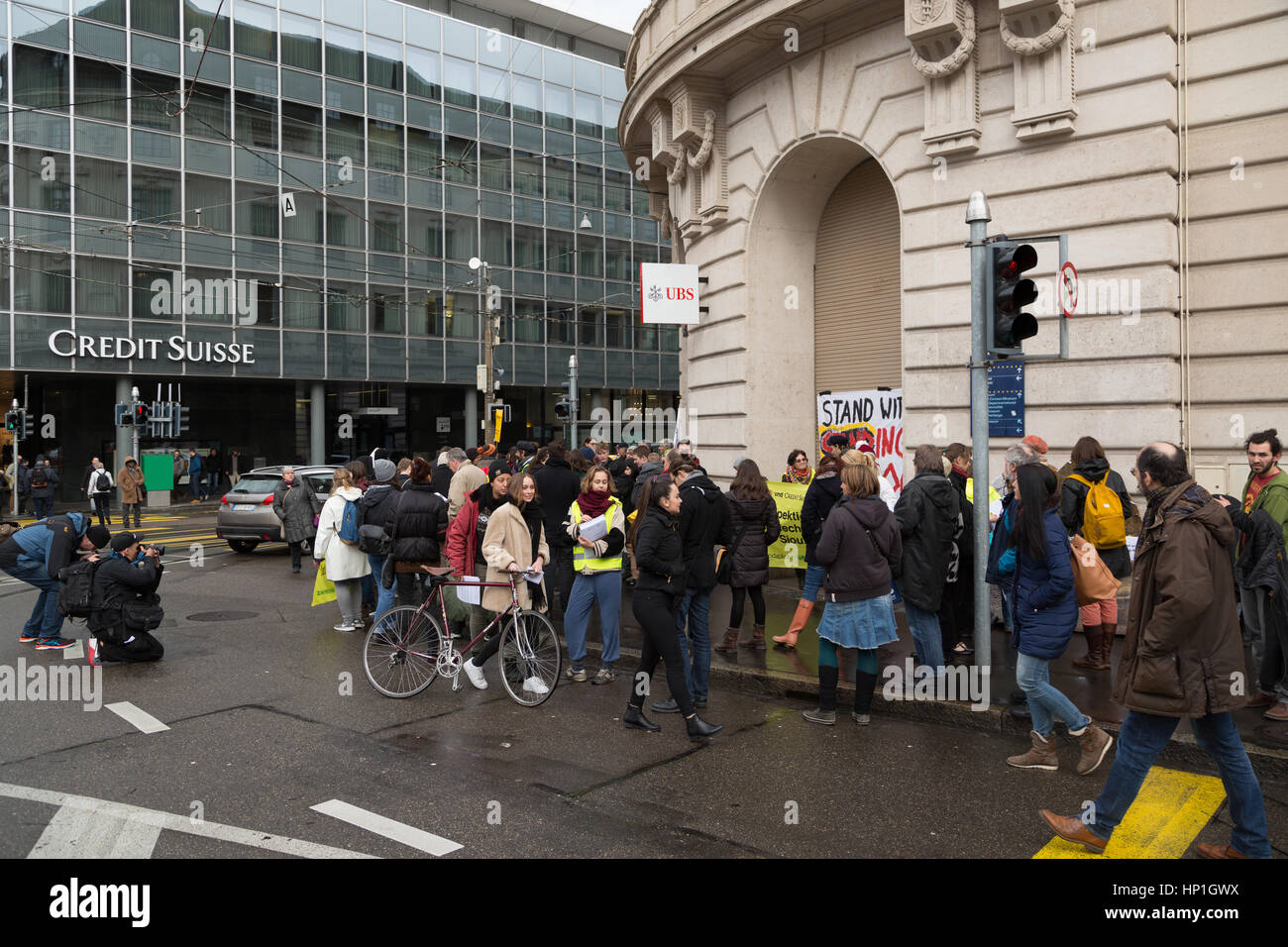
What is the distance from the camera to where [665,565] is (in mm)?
6750

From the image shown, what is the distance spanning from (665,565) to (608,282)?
40.1m

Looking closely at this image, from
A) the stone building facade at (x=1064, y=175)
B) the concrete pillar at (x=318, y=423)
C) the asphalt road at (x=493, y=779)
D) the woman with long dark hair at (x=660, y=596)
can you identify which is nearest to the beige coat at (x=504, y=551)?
the asphalt road at (x=493, y=779)

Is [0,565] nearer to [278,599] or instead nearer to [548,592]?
[278,599]

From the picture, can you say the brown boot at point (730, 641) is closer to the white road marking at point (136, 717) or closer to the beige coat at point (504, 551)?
the beige coat at point (504, 551)

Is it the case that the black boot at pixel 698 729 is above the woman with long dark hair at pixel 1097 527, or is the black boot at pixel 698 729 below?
below

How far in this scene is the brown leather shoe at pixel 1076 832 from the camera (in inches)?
183

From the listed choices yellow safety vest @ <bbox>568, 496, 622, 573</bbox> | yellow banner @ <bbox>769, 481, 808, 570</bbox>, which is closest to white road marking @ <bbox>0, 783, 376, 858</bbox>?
yellow safety vest @ <bbox>568, 496, 622, 573</bbox>

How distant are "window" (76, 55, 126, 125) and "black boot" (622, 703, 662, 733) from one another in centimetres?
3336

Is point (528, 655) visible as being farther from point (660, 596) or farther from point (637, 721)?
point (660, 596)

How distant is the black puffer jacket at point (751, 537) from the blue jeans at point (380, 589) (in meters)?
3.41

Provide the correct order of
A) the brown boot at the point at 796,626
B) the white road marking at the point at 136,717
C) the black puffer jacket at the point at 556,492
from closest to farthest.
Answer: the white road marking at the point at 136,717 → the brown boot at the point at 796,626 → the black puffer jacket at the point at 556,492

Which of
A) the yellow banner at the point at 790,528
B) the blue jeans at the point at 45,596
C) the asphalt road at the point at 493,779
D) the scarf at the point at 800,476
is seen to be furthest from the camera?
the yellow banner at the point at 790,528

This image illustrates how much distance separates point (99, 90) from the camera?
31875 millimetres

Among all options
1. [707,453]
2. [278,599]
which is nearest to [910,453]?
[707,453]
